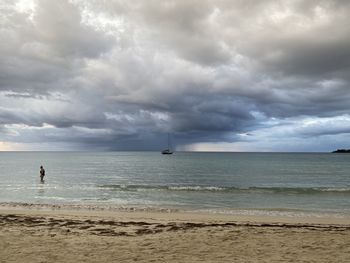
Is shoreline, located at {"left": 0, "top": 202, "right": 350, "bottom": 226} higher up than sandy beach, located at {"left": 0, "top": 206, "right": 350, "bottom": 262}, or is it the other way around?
sandy beach, located at {"left": 0, "top": 206, "right": 350, "bottom": 262}

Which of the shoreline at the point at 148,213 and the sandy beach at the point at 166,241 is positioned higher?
the sandy beach at the point at 166,241

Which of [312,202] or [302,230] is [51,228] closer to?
[302,230]

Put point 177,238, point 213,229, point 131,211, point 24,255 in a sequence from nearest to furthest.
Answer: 1. point 24,255
2. point 177,238
3. point 213,229
4. point 131,211

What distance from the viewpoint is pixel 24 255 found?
404 inches

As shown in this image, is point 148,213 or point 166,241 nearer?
point 166,241

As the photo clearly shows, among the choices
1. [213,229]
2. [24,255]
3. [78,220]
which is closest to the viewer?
[24,255]

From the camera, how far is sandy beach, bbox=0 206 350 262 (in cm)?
1030

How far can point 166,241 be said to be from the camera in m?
12.4

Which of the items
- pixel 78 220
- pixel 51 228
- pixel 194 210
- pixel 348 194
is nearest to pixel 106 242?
pixel 51 228

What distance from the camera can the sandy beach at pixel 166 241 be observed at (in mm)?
10297

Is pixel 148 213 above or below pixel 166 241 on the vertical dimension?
below

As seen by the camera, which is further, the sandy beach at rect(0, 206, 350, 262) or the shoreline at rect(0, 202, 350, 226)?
the shoreline at rect(0, 202, 350, 226)

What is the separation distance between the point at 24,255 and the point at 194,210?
47.8 ft

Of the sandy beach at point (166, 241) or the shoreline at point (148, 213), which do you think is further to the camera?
the shoreline at point (148, 213)
